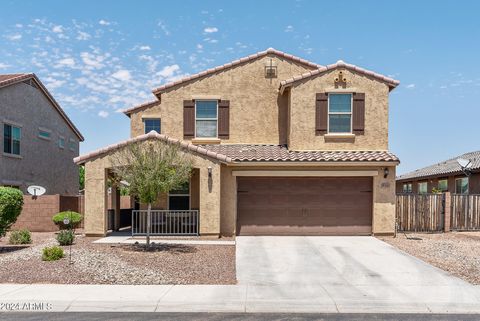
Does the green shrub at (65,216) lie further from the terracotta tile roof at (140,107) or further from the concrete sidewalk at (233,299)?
the concrete sidewalk at (233,299)

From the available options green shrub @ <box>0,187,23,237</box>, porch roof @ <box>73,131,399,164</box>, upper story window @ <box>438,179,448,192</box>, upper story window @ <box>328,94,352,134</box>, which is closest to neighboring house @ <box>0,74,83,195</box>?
porch roof @ <box>73,131,399,164</box>

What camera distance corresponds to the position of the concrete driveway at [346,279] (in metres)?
7.93

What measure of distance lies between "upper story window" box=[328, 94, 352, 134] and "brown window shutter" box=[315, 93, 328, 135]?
9.5 inches

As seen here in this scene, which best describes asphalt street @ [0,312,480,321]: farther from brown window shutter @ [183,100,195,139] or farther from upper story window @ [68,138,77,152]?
upper story window @ [68,138,77,152]

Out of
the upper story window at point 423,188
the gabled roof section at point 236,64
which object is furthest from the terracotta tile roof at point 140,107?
the upper story window at point 423,188

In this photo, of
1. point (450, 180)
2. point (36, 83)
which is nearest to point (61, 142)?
point (36, 83)

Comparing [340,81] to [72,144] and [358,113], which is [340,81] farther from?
[72,144]

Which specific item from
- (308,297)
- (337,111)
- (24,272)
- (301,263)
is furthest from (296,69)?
(24,272)

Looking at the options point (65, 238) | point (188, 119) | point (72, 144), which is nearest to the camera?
point (65, 238)

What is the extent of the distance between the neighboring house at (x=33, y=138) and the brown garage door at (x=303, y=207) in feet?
46.8

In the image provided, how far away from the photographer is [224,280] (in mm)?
9578

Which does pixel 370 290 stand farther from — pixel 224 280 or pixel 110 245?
pixel 110 245

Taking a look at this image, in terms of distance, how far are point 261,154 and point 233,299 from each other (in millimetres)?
9402

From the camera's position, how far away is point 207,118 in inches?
730
